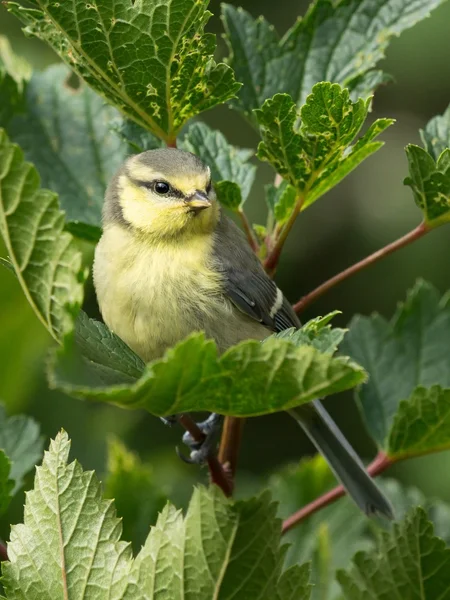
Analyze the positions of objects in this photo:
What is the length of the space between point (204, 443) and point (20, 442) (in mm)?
413

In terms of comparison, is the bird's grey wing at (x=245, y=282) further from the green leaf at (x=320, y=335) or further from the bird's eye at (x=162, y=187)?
the green leaf at (x=320, y=335)

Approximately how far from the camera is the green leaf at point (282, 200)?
62.4 inches

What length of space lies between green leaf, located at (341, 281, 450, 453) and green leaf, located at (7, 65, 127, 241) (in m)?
0.62

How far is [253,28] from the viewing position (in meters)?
1.79

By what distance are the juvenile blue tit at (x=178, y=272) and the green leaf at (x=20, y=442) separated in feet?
0.90

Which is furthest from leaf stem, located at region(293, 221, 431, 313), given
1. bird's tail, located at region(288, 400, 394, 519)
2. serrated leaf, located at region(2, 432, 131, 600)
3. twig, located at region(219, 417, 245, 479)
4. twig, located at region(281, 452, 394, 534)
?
serrated leaf, located at region(2, 432, 131, 600)

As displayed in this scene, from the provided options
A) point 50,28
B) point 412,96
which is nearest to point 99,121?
point 50,28

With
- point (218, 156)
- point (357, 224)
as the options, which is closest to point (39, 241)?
point (218, 156)

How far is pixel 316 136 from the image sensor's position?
1396 millimetres

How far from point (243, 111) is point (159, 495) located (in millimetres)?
750

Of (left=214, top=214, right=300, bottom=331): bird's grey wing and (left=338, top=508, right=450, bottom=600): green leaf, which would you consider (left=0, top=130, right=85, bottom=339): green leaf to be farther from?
(left=214, top=214, right=300, bottom=331): bird's grey wing

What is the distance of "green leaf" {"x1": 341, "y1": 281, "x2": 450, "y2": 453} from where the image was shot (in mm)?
1879

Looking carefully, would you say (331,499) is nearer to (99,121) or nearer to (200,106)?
(200,106)

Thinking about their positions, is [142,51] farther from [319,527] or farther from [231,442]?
[319,527]
